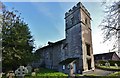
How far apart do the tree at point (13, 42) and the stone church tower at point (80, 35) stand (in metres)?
8.67

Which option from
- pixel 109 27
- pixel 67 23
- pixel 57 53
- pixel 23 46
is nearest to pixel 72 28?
pixel 67 23

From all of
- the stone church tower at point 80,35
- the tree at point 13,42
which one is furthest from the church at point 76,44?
the tree at point 13,42

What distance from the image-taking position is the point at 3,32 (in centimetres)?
2841

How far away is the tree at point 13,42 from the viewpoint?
28.4 metres

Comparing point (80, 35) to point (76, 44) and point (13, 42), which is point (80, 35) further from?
point (13, 42)

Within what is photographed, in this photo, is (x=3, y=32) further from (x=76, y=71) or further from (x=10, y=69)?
(x=76, y=71)

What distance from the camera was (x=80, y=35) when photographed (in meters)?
34.8

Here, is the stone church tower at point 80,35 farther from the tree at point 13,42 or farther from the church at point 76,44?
the tree at point 13,42

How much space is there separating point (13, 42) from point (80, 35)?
1225 centimetres

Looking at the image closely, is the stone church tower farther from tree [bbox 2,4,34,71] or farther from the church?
tree [bbox 2,4,34,71]

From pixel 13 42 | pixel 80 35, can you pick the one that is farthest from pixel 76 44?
pixel 13 42

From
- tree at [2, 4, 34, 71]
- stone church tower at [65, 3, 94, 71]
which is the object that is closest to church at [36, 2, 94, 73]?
stone church tower at [65, 3, 94, 71]

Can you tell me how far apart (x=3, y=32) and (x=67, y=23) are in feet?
48.3

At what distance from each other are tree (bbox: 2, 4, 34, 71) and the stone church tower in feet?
28.5
